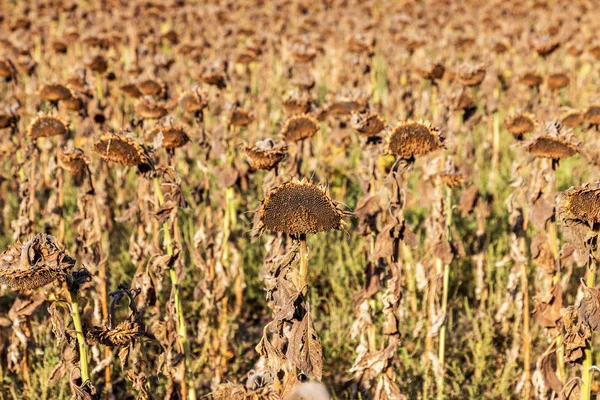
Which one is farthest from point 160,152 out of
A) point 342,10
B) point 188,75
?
point 342,10

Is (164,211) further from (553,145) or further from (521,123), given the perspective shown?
(521,123)

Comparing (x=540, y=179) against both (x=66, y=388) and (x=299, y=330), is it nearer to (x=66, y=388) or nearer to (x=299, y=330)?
(x=299, y=330)

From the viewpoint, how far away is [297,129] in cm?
346

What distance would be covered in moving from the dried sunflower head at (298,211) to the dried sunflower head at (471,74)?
93.8 inches

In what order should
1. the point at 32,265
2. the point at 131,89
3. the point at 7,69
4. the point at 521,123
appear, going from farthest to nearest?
the point at 7,69 < the point at 131,89 < the point at 521,123 < the point at 32,265

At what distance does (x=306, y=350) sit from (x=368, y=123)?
1.44m

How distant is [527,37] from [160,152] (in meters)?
6.62

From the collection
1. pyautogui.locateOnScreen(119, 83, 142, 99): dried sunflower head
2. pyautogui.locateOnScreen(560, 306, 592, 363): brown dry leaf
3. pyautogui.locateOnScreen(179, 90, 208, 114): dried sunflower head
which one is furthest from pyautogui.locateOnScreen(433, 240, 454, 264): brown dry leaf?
pyautogui.locateOnScreen(119, 83, 142, 99): dried sunflower head

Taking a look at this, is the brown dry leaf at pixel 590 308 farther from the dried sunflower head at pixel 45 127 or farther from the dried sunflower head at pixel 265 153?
the dried sunflower head at pixel 45 127

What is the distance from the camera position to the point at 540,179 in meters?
3.04

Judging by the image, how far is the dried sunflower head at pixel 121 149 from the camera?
268 centimetres

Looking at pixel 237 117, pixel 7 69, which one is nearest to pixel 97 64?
pixel 7 69

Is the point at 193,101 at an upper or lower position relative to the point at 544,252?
upper

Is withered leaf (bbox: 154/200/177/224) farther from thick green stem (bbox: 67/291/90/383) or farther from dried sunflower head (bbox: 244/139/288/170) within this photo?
thick green stem (bbox: 67/291/90/383)
